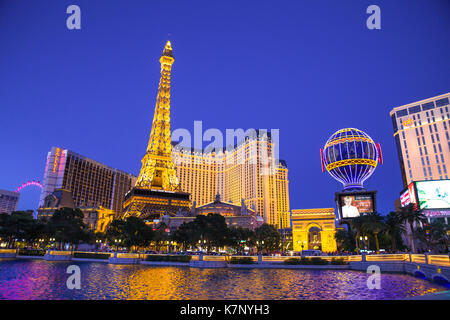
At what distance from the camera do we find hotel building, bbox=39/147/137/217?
130 metres

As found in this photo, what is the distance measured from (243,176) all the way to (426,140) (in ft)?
270

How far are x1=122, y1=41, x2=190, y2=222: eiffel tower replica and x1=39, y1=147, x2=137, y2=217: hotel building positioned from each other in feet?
106

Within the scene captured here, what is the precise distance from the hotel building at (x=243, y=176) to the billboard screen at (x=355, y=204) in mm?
68725

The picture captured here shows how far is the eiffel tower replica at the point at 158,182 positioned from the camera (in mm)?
100369

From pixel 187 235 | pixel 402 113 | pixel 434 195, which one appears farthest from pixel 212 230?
pixel 402 113

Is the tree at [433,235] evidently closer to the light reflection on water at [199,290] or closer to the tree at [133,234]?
the light reflection on water at [199,290]

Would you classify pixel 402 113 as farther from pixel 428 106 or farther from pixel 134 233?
pixel 134 233

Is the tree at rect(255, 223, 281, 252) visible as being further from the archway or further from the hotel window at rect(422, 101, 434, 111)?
the hotel window at rect(422, 101, 434, 111)

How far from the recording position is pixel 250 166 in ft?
498

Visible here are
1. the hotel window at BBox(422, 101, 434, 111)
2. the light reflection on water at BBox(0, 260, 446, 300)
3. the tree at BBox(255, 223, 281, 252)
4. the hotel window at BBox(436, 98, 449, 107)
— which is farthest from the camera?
the hotel window at BBox(422, 101, 434, 111)

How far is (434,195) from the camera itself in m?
59.2

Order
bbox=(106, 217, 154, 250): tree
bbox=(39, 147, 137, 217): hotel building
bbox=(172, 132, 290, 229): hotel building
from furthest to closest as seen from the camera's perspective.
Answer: bbox=(172, 132, 290, 229): hotel building → bbox=(39, 147, 137, 217): hotel building → bbox=(106, 217, 154, 250): tree

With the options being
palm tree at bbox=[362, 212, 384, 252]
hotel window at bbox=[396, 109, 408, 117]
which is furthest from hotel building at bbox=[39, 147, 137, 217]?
hotel window at bbox=[396, 109, 408, 117]

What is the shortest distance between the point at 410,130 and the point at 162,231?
103992 millimetres
